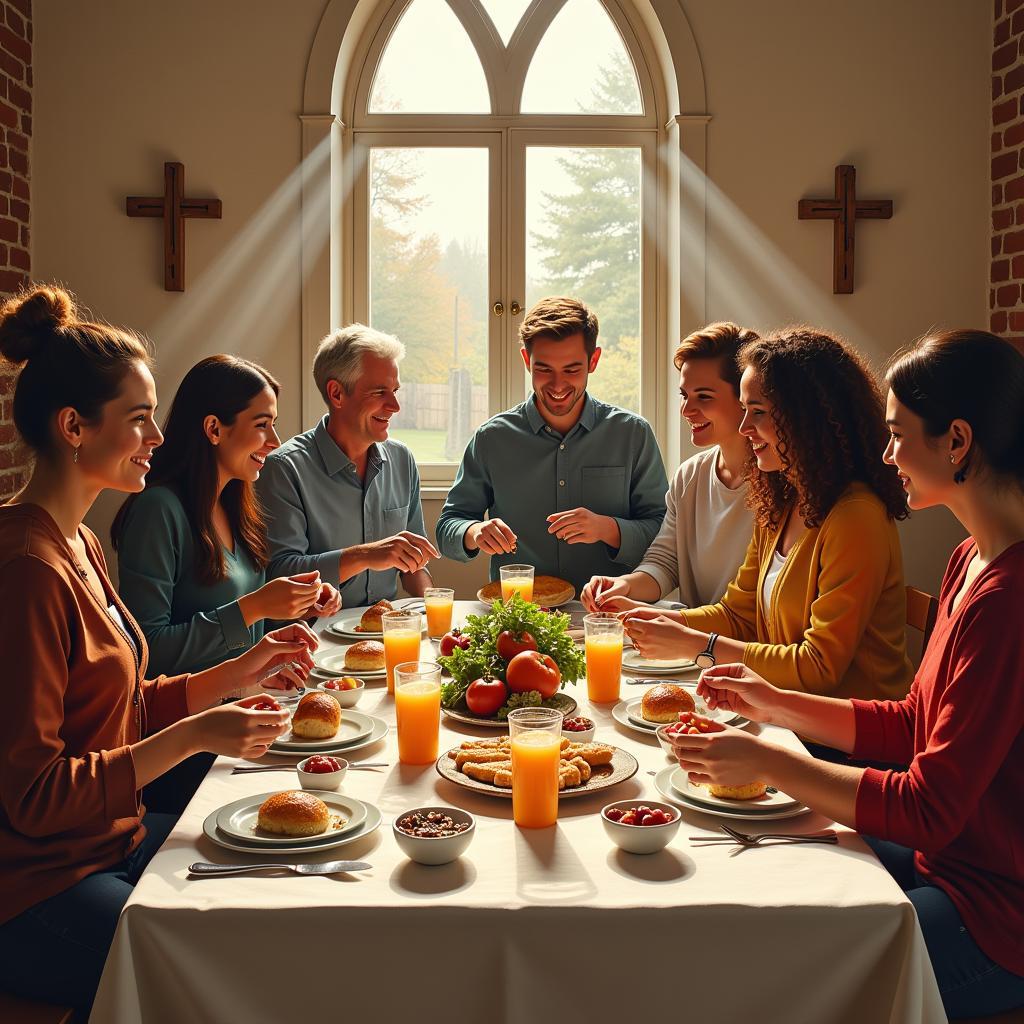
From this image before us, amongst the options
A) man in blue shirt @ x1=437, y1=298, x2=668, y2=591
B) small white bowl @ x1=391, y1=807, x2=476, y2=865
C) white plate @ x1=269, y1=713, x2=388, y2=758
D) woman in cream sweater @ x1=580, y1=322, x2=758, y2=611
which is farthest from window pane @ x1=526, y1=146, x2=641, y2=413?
small white bowl @ x1=391, y1=807, x2=476, y2=865

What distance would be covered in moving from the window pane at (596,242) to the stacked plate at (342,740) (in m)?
2.77

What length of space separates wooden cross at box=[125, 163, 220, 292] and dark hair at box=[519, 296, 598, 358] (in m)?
1.45

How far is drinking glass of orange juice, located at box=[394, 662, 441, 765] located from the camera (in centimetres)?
169

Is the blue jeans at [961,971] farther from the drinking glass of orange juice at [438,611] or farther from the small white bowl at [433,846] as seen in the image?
the drinking glass of orange juice at [438,611]

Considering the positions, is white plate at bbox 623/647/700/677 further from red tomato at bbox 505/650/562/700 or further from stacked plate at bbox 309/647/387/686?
stacked plate at bbox 309/647/387/686

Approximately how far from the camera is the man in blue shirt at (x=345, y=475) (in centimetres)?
305

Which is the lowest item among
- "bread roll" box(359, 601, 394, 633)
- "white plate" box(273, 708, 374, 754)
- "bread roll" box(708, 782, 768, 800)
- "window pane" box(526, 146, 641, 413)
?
"bread roll" box(708, 782, 768, 800)

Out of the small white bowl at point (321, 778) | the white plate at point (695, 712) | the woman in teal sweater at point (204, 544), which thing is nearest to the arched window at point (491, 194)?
the woman in teal sweater at point (204, 544)

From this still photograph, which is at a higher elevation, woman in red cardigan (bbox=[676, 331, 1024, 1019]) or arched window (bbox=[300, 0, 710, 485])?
arched window (bbox=[300, 0, 710, 485])

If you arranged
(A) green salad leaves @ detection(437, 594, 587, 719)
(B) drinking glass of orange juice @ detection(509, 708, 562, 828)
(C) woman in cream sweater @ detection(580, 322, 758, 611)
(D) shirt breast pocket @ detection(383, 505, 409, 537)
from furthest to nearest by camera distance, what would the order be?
(D) shirt breast pocket @ detection(383, 505, 409, 537)
(C) woman in cream sweater @ detection(580, 322, 758, 611)
(A) green salad leaves @ detection(437, 594, 587, 719)
(B) drinking glass of orange juice @ detection(509, 708, 562, 828)

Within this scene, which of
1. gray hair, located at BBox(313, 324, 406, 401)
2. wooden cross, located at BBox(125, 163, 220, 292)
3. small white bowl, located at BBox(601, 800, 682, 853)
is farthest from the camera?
wooden cross, located at BBox(125, 163, 220, 292)

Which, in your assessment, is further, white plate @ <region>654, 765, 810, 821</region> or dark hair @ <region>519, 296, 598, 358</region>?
dark hair @ <region>519, 296, 598, 358</region>

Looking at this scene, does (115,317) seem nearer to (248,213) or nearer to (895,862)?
(248,213)

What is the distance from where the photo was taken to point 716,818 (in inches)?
57.8
